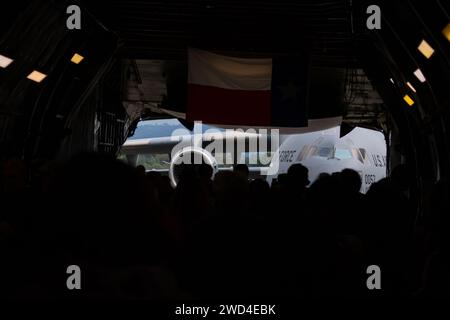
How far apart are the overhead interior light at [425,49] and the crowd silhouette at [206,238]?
1.89 metres

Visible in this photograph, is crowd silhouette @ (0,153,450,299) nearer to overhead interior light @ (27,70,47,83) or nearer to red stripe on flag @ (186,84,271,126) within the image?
overhead interior light @ (27,70,47,83)

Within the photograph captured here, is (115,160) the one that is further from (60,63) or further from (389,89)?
(389,89)

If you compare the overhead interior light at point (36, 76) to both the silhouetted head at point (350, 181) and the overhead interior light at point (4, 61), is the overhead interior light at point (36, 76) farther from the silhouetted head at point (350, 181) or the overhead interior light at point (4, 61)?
the silhouetted head at point (350, 181)

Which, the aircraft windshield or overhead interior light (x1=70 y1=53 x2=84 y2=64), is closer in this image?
overhead interior light (x1=70 y1=53 x2=84 y2=64)

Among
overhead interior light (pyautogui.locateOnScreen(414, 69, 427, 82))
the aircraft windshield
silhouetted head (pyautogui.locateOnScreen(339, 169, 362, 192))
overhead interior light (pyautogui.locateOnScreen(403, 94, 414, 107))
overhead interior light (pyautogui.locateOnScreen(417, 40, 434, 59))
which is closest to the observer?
silhouetted head (pyautogui.locateOnScreen(339, 169, 362, 192))

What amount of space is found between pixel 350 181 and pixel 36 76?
238 inches

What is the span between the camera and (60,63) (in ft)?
34.4

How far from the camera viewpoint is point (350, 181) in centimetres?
581

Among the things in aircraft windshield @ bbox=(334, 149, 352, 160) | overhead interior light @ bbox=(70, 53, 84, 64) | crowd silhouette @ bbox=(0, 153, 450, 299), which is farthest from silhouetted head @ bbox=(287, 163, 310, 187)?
aircraft windshield @ bbox=(334, 149, 352, 160)

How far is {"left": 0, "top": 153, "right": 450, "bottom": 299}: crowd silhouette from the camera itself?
225 cm

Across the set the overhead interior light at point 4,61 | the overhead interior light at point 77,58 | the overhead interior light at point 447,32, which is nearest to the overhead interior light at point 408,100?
the overhead interior light at point 447,32
